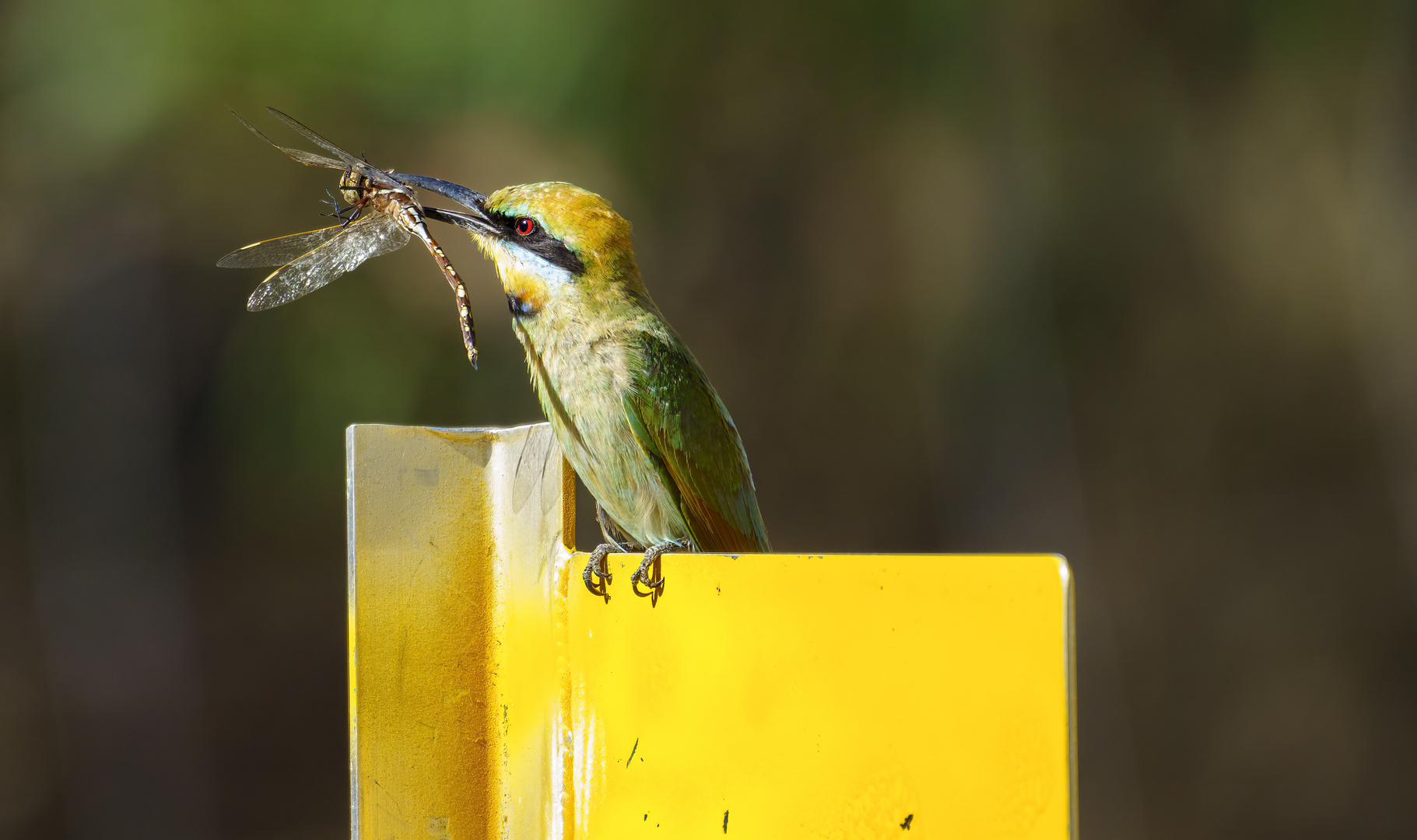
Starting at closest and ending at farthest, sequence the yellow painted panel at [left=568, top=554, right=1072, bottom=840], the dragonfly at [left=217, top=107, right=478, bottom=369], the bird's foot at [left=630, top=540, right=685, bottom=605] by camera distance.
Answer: the yellow painted panel at [left=568, top=554, right=1072, bottom=840], the bird's foot at [left=630, top=540, right=685, bottom=605], the dragonfly at [left=217, top=107, right=478, bottom=369]

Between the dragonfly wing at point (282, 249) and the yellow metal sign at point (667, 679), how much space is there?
73 centimetres

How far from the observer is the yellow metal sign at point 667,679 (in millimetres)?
613

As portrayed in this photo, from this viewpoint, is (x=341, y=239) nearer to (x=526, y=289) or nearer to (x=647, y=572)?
(x=526, y=289)

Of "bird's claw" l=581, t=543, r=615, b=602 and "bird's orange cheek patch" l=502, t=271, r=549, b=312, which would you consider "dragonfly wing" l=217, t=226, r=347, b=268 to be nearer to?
"bird's orange cheek patch" l=502, t=271, r=549, b=312

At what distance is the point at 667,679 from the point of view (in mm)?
799

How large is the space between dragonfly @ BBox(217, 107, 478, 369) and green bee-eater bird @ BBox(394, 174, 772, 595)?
47 mm

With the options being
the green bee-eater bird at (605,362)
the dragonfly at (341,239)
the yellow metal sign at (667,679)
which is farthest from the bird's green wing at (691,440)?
the yellow metal sign at (667,679)

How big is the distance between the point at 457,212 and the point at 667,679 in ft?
3.24

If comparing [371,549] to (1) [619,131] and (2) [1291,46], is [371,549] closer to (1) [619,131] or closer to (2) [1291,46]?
(1) [619,131]

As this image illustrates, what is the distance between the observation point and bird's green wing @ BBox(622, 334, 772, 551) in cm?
150

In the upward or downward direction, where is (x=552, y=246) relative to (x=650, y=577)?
upward

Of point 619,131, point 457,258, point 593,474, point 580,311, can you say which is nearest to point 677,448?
point 593,474

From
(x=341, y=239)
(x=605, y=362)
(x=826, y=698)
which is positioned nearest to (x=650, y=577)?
(x=826, y=698)

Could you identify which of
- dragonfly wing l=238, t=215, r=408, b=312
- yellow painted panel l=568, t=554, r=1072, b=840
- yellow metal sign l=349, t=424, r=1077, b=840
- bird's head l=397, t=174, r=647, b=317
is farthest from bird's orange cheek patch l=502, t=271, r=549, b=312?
yellow painted panel l=568, t=554, r=1072, b=840
